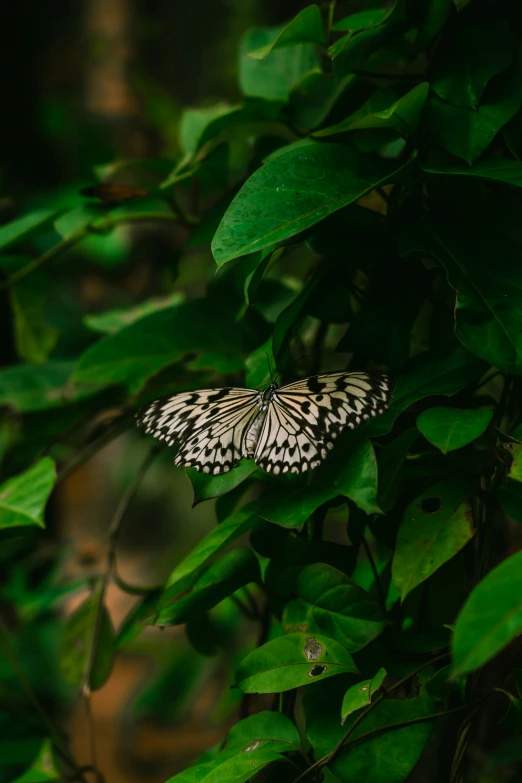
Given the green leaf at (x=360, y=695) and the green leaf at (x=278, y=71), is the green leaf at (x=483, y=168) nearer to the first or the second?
the green leaf at (x=278, y=71)

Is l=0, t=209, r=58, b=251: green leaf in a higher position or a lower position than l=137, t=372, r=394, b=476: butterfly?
higher

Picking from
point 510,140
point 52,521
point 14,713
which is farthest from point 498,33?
point 52,521

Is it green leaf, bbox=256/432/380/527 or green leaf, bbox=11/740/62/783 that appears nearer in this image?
green leaf, bbox=256/432/380/527

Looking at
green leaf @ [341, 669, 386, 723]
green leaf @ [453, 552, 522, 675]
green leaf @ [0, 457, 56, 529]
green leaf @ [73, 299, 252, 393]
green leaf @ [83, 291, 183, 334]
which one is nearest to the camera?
green leaf @ [453, 552, 522, 675]

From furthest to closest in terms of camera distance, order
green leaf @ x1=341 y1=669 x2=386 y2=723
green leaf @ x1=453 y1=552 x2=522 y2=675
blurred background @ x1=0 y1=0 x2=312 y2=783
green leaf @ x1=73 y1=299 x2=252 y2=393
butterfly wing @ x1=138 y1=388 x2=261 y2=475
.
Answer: blurred background @ x1=0 y1=0 x2=312 y2=783 < green leaf @ x1=73 y1=299 x2=252 y2=393 < butterfly wing @ x1=138 y1=388 x2=261 y2=475 < green leaf @ x1=341 y1=669 x2=386 y2=723 < green leaf @ x1=453 y1=552 x2=522 y2=675

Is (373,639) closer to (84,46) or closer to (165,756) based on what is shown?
(165,756)

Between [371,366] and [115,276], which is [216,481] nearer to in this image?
[371,366]

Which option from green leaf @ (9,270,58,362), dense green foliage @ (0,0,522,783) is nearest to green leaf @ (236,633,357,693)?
dense green foliage @ (0,0,522,783)

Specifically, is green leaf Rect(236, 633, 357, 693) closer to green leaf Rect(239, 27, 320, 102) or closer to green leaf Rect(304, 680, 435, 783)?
green leaf Rect(304, 680, 435, 783)
